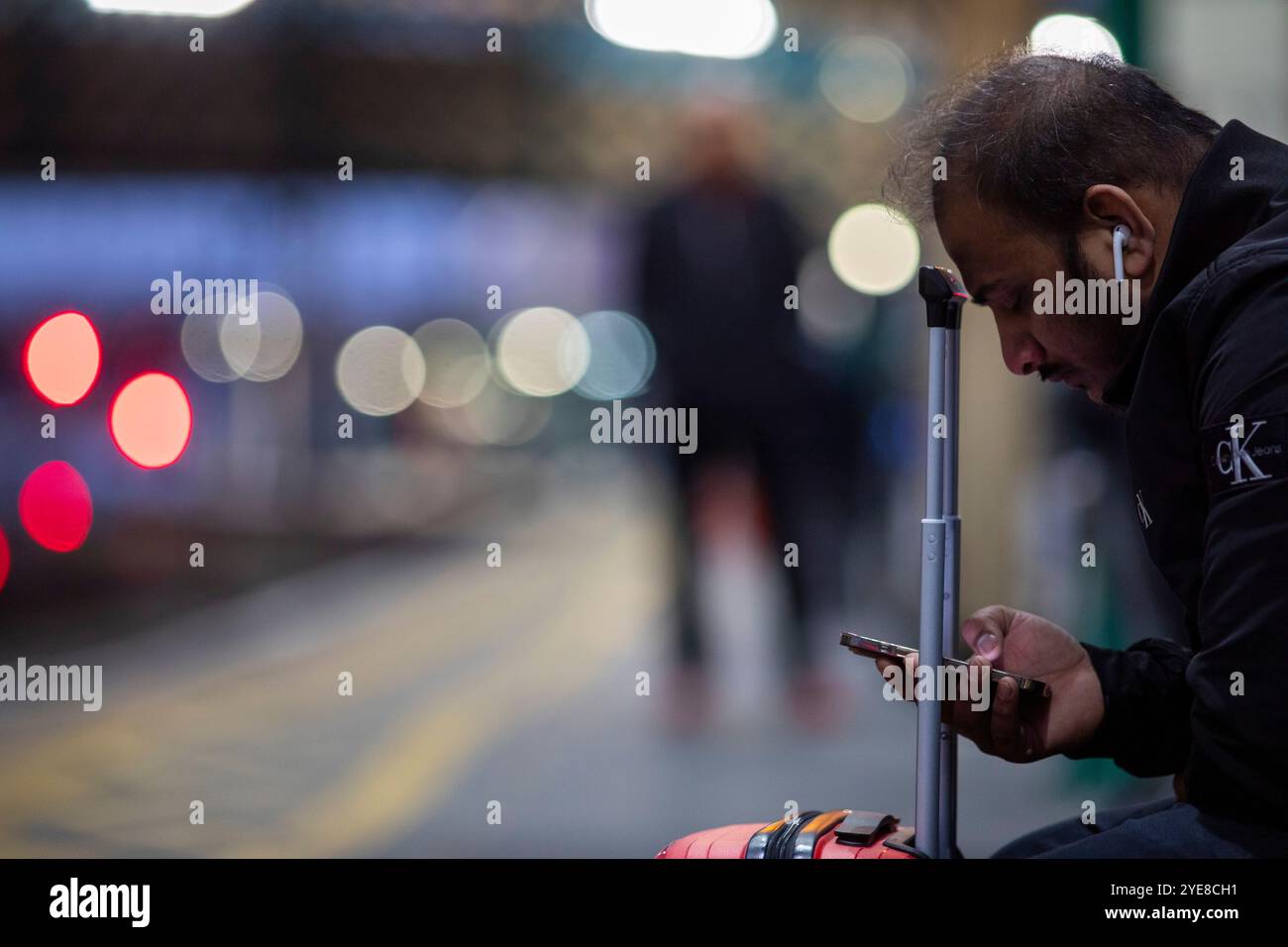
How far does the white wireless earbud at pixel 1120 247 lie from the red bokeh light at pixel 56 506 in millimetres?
4932

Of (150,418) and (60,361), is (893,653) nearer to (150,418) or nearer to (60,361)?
(60,361)

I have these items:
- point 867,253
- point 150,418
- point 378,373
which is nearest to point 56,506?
point 150,418

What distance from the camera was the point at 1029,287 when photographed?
1.58 metres

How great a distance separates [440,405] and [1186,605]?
1037 inches

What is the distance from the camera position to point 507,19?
831 cm

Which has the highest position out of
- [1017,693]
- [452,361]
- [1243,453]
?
[452,361]

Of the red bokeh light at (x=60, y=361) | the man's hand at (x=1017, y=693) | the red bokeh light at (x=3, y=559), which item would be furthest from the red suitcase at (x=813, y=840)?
the red bokeh light at (x=60, y=361)

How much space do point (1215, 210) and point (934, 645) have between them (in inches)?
22.4

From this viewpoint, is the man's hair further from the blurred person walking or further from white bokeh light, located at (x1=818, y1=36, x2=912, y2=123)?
white bokeh light, located at (x1=818, y1=36, x2=912, y2=123)

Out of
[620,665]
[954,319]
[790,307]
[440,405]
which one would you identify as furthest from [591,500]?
[954,319]

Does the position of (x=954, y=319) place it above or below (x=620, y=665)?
above

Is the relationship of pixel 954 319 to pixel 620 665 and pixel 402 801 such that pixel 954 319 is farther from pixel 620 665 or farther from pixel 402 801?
pixel 620 665

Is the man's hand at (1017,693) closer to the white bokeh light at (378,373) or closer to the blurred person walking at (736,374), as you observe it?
the blurred person walking at (736,374)

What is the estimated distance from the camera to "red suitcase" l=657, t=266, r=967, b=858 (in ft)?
5.08
